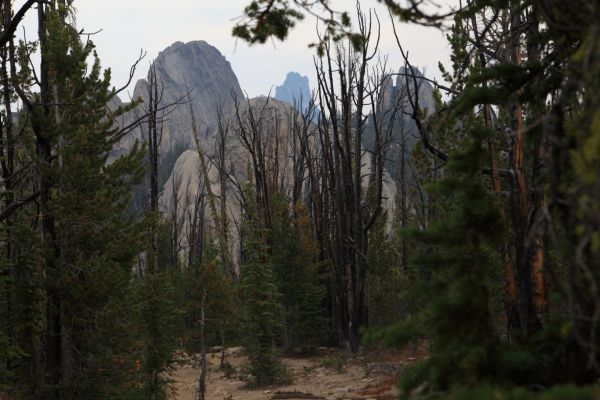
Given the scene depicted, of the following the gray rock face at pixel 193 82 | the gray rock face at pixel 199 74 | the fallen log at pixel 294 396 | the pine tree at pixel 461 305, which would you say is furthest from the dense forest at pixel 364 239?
the gray rock face at pixel 199 74

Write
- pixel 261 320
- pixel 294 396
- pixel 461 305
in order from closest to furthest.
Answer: pixel 461 305 → pixel 294 396 → pixel 261 320

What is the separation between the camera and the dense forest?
3158 mm

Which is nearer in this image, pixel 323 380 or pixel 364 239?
pixel 323 380

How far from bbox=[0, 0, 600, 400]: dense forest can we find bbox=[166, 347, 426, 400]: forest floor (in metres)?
0.76

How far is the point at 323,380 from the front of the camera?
14.8 metres

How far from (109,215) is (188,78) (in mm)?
86949

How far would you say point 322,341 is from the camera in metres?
21.9

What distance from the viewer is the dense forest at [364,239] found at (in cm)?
316

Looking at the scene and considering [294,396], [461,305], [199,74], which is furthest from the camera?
[199,74]

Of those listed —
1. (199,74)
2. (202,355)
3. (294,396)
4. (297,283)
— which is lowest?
(294,396)

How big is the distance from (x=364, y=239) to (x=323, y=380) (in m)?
4.22

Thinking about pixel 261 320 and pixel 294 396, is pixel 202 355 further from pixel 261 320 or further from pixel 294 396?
pixel 261 320

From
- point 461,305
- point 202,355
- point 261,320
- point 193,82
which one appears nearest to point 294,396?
point 202,355

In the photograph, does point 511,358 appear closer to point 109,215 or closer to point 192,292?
point 109,215
